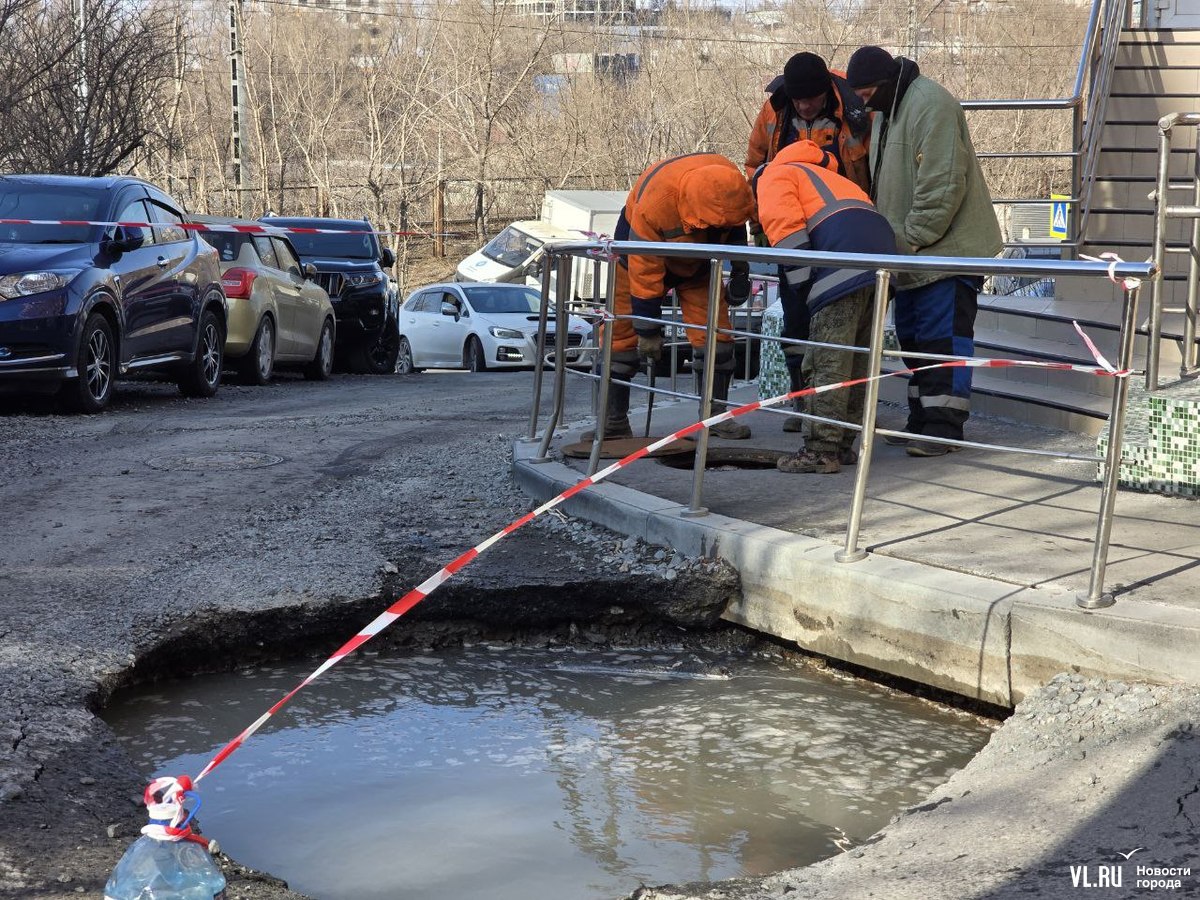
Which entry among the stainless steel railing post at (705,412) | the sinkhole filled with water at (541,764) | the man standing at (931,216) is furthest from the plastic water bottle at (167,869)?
the man standing at (931,216)

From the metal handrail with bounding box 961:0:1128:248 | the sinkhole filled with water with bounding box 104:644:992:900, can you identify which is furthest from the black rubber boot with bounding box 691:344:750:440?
the metal handrail with bounding box 961:0:1128:248

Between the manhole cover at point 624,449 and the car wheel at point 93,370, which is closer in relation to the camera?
the manhole cover at point 624,449

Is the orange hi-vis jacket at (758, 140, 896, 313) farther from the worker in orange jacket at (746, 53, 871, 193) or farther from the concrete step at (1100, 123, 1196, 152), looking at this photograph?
the concrete step at (1100, 123, 1196, 152)

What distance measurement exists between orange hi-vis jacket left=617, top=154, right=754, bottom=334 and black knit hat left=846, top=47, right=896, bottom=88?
27.3 inches

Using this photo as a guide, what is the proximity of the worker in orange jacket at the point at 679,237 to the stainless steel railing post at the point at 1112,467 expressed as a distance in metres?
2.55

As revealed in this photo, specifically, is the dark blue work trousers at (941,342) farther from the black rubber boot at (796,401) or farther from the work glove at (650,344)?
the work glove at (650,344)

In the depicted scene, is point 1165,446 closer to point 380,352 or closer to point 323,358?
point 323,358

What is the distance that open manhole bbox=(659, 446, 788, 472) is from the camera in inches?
265

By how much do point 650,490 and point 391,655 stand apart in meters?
1.58

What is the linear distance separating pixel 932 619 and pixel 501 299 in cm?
1700

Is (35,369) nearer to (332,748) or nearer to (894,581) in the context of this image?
(332,748)

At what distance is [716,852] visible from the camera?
339cm

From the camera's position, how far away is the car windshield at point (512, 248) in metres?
30.4

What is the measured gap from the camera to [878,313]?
15.6 feet
